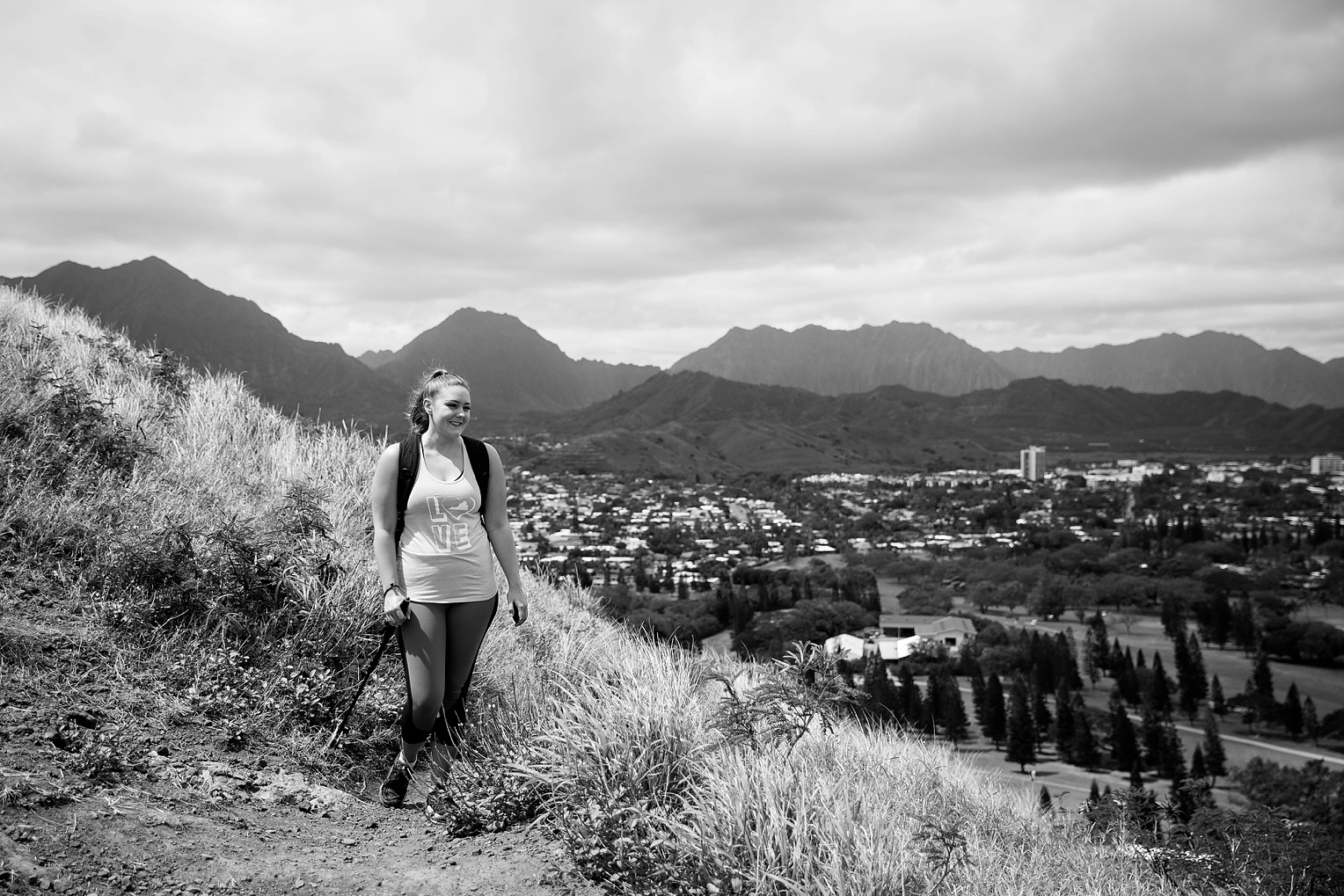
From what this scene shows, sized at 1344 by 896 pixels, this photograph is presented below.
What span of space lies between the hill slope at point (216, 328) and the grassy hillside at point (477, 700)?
92.9ft

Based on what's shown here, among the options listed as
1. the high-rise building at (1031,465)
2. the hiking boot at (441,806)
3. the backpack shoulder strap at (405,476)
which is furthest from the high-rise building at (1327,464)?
the backpack shoulder strap at (405,476)

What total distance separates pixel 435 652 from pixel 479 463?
772 millimetres

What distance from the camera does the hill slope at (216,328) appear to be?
125ft

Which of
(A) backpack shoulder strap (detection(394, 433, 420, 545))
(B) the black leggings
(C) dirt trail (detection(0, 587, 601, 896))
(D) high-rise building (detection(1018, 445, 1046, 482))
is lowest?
(D) high-rise building (detection(1018, 445, 1046, 482))

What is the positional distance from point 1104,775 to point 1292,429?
675ft

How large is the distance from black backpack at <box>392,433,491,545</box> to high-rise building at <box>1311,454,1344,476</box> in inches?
6571

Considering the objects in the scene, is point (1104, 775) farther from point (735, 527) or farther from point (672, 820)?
point (735, 527)

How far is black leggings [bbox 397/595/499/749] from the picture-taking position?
10.8ft

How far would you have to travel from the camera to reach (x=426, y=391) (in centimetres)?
340

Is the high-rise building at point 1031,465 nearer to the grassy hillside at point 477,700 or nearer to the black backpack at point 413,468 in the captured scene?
the grassy hillside at point 477,700

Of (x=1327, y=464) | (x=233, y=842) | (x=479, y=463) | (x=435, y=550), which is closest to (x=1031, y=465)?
(x=1327, y=464)

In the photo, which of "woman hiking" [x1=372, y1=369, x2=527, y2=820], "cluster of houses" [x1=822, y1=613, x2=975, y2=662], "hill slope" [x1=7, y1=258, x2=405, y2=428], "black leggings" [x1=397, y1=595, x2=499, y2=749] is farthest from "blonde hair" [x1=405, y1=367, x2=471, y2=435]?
"cluster of houses" [x1=822, y1=613, x2=975, y2=662]

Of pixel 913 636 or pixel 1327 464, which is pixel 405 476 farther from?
pixel 1327 464

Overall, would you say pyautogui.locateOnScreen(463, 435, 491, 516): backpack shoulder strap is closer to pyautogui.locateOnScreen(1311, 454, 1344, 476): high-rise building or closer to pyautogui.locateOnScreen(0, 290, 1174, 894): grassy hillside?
pyautogui.locateOnScreen(0, 290, 1174, 894): grassy hillside
